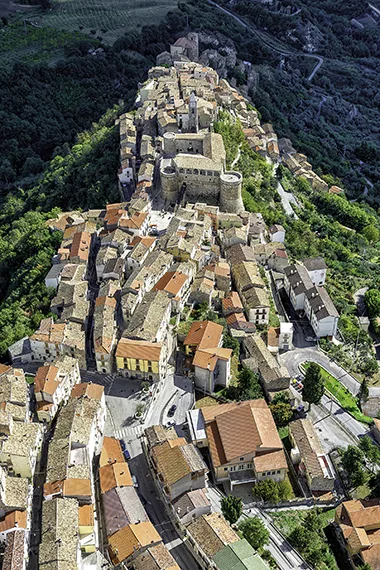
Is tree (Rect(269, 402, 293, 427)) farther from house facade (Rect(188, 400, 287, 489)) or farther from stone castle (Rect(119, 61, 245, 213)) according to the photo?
stone castle (Rect(119, 61, 245, 213))

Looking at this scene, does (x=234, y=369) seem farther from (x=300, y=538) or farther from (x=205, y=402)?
(x=300, y=538)

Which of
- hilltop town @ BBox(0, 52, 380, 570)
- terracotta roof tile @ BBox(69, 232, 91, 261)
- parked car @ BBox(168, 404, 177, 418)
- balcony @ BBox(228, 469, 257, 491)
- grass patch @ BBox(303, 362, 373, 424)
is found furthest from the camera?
terracotta roof tile @ BBox(69, 232, 91, 261)

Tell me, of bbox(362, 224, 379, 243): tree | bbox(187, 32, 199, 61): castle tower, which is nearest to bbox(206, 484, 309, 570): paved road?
bbox(362, 224, 379, 243): tree

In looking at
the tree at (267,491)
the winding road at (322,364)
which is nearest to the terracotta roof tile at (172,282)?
the winding road at (322,364)

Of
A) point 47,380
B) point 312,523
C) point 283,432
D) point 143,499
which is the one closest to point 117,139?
point 47,380

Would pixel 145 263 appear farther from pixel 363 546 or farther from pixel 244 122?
pixel 244 122

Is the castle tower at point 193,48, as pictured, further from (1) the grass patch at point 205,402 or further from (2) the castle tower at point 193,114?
(1) the grass patch at point 205,402

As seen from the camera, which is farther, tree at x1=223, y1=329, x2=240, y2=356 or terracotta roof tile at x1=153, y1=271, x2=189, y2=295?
terracotta roof tile at x1=153, y1=271, x2=189, y2=295

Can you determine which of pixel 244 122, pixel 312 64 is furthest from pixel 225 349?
pixel 312 64

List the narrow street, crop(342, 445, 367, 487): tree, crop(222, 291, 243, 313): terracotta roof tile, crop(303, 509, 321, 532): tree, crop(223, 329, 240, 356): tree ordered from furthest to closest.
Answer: crop(222, 291, 243, 313): terracotta roof tile → crop(223, 329, 240, 356): tree → the narrow street → crop(342, 445, 367, 487): tree → crop(303, 509, 321, 532): tree
